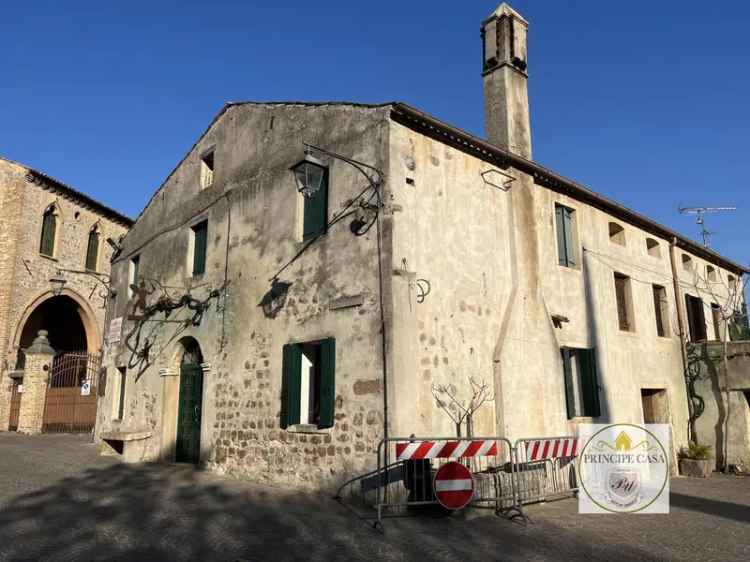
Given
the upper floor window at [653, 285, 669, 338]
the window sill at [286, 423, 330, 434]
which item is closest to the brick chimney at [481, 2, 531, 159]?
the upper floor window at [653, 285, 669, 338]

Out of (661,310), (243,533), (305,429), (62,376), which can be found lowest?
(243,533)

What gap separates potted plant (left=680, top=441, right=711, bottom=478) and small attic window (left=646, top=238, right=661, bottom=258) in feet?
16.7

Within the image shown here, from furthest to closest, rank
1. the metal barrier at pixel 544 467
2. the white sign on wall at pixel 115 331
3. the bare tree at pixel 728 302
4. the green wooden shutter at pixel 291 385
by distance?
1. the bare tree at pixel 728 302
2. the white sign on wall at pixel 115 331
3. the green wooden shutter at pixel 291 385
4. the metal barrier at pixel 544 467

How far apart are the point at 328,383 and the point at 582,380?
5.86 metres

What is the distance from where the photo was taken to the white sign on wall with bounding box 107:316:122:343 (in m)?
16.0

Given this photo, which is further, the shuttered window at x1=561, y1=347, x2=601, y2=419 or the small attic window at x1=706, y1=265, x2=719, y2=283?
the small attic window at x1=706, y1=265, x2=719, y2=283

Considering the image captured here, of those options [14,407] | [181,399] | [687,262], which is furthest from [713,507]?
[14,407]

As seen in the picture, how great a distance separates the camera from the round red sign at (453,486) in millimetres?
6922

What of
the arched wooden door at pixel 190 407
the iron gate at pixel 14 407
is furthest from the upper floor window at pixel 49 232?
the arched wooden door at pixel 190 407

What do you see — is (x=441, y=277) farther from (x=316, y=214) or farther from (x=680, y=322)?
(x=680, y=322)

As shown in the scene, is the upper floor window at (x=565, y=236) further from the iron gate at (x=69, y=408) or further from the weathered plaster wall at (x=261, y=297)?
the iron gate at (x=69, y=408)

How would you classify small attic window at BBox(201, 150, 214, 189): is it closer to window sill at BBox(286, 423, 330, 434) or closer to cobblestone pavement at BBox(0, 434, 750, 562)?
window sill at BBox(286, 423, 330, 434)

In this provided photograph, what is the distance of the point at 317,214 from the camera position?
10.2 meters

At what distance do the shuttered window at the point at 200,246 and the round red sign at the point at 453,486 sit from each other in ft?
26.5
